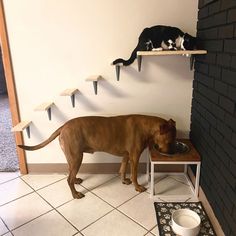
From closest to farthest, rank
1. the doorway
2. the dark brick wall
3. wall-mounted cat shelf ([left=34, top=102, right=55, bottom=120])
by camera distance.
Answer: the dark brick wall → wall-mounted cat shelf ([left=34, top=102, right=55, bottom=120]) → the doorway

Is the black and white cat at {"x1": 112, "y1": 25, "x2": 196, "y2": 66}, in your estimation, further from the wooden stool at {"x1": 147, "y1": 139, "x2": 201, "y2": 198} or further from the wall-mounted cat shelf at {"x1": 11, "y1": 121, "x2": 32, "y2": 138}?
the wall-mounted cat shelf at {"x1": 11, "y1": 121, "x2": 32, "y2": 138}

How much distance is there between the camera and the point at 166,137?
6.13 ft

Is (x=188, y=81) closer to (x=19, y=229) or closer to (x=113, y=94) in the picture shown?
(x=113, y=94)

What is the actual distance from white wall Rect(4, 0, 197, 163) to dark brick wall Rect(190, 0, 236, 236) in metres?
0.23

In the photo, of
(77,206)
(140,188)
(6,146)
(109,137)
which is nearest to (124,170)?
(140,188)

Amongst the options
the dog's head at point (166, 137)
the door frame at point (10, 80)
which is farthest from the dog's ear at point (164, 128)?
the door frame at point (10, 80)

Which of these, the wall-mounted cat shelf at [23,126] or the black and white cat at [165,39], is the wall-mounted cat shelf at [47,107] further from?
the black and white cat at [165,39]

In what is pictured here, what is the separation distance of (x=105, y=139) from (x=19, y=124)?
777mm

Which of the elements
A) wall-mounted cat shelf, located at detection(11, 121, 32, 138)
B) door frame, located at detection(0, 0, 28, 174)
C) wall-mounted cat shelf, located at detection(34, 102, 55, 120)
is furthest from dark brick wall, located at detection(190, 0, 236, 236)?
door frame, located at detection(0, 0, 28, 174)

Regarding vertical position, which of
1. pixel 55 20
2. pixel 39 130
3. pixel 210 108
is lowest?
pixel 39 130

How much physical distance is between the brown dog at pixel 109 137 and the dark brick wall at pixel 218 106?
0.98 feet

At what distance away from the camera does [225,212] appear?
1.41 m

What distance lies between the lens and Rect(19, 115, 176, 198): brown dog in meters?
1.91

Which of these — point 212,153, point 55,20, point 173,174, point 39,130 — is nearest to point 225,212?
point 212,153
